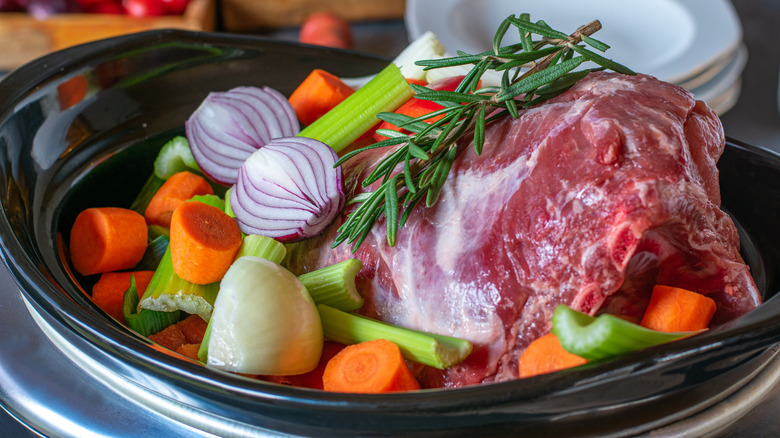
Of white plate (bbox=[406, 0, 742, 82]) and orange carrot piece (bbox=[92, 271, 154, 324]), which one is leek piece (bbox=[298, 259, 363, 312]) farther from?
white plate (bbox=[406, 0, 742, 82])

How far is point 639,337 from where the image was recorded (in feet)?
2.79

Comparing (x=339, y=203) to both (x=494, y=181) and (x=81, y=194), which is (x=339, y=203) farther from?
(x=81, y=194)

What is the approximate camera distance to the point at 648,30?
9.16 feet

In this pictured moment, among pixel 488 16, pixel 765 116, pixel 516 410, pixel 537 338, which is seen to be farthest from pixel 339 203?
pixel 765 116

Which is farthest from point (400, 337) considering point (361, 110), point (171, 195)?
point (171, 195)

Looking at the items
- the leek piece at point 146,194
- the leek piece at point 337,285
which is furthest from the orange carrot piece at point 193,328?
the leek piece at point 146,194

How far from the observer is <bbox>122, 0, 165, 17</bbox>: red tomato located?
2.79 m

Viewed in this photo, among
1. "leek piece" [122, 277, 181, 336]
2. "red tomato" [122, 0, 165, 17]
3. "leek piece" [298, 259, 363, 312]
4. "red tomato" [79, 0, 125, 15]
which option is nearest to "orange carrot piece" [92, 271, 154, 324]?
"leek piece" [122, 277, 181, 336]

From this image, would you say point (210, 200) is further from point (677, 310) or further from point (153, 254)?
point (677, 310)

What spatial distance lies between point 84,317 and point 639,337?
70 cm

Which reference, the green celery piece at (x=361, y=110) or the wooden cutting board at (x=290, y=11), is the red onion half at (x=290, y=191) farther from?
the wooden cutting board at (x=290, y=11)

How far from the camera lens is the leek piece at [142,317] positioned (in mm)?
1205

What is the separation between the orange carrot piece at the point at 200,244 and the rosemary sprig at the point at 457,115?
0.19 meters

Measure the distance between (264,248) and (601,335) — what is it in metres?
A: 0.58
